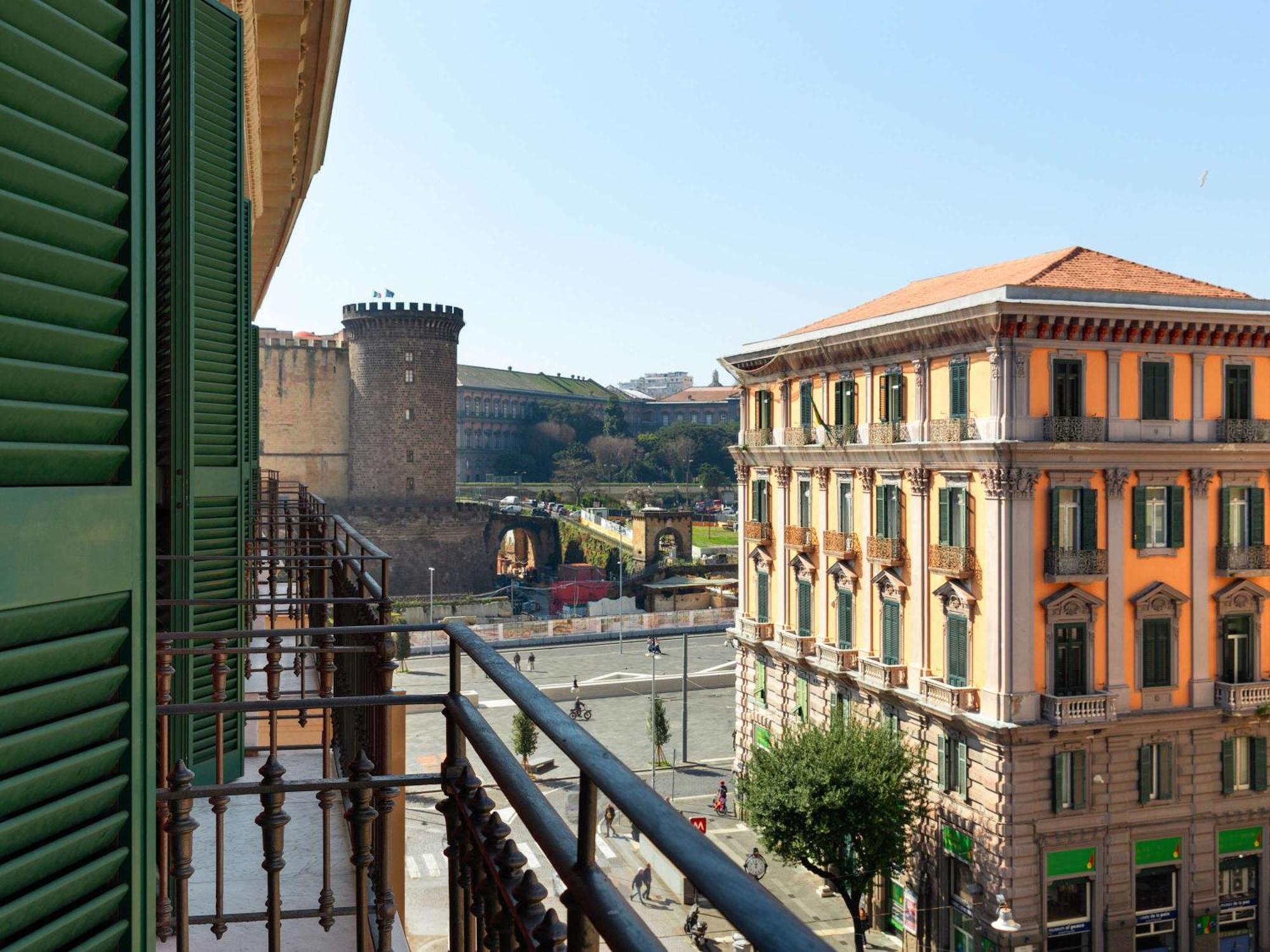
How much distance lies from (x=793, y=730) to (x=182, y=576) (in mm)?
21040

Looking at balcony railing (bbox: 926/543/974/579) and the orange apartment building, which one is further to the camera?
balcony railing (bbox: 926/543/974/579)

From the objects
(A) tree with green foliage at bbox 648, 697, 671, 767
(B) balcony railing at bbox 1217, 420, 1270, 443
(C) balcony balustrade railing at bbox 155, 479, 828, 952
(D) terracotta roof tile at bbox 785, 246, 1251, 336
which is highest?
(D) terracotta roof tile at bbox 785, 246, 1251, 336

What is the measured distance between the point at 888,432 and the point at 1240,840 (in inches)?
395

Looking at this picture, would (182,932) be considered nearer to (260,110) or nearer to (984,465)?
(260,110)

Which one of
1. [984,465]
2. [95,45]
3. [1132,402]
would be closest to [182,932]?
[95,45]

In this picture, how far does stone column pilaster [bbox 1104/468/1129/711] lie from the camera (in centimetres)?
2070

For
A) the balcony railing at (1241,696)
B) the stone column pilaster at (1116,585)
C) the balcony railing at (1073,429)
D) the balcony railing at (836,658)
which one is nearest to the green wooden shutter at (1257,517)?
the balcony railing at (1241,696)

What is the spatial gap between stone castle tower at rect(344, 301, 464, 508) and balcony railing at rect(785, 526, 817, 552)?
40.8 metres

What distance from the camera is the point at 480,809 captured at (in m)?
3.00

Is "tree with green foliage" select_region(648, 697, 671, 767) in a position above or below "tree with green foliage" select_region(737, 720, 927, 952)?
below

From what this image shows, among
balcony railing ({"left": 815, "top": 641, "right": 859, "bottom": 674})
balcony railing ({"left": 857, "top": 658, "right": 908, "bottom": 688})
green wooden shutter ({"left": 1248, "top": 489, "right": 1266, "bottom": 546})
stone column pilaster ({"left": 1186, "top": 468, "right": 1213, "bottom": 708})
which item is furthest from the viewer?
balcony railing ({"left": 815, "top": 641, "right": 859, "bottom": 674})

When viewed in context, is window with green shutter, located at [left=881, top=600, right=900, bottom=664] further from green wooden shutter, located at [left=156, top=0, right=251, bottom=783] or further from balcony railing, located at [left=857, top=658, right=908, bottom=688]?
green wooden shutter, located at [left=156, top=0, right=251, bottom=783]

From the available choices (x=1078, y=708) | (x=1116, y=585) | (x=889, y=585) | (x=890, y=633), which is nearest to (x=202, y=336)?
(x=1078, y=708)

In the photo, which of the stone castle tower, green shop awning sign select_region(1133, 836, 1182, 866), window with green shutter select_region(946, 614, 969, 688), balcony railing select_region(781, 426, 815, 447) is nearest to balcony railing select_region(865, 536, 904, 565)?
window with green shutter select_region(946, 614, 969, 688)
